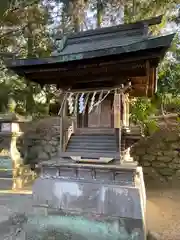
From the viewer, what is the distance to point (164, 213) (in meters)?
5.50

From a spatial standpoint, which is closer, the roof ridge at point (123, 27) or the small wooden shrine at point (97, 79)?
the small wooden shrine at point (97, 79)

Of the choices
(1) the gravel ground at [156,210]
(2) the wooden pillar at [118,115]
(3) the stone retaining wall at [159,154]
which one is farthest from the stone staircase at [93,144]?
(3) the stone retaining wall at [159,154]

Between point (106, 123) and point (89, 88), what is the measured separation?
0.74 meters

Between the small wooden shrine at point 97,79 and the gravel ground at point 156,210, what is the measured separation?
180 cm

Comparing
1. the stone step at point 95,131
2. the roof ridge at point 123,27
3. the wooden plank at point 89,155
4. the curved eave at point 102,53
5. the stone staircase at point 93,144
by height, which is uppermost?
the roof ridge at point 123,27

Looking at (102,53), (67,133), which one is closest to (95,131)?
(67,133)

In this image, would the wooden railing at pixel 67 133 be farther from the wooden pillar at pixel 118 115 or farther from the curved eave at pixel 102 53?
the curved eave at pixel 102 53

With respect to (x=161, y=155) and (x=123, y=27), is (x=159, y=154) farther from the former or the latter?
(x=123, y=27)

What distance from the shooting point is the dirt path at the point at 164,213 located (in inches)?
175

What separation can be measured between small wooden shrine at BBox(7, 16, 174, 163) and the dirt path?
1765 mm

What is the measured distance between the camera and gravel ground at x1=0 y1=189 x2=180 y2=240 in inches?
177

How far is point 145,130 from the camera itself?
8.31m

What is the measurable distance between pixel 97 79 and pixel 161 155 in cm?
521

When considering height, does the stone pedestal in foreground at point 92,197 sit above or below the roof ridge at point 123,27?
below
